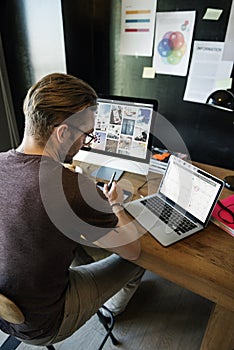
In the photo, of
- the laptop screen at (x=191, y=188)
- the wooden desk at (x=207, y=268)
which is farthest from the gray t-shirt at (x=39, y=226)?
the laptop screen at (x=191, y=188)

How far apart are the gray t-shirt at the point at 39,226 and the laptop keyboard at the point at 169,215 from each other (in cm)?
29

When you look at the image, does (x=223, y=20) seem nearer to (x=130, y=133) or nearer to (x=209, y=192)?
(x=130, y=133)

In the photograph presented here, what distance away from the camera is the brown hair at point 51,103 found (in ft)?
2.64

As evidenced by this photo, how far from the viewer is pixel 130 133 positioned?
1.29m

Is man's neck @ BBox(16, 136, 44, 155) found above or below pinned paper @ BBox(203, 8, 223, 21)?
below

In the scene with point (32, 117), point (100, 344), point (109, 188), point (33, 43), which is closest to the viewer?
point (32, 117)

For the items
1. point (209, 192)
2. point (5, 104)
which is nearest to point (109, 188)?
point (209, 192)

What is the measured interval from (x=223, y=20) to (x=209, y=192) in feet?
3.28

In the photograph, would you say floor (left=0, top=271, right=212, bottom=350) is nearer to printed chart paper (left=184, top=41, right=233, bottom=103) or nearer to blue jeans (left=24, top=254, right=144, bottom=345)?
blue jeans (left=24, top=254, right=144, bottom=345)

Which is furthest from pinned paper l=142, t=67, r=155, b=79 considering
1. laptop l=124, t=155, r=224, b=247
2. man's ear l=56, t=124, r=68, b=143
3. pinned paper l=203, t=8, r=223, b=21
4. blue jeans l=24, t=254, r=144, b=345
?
blue jeans l=24, t=254, r=144, b=345

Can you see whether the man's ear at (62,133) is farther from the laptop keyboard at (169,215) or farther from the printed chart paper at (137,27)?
the printed chart paper at (137,27)

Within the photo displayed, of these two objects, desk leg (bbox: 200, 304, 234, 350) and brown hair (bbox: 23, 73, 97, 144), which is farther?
desk leg (bbox: 200, 304, 234, 350)

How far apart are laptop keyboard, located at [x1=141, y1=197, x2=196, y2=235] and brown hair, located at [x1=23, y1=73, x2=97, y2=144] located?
526mm

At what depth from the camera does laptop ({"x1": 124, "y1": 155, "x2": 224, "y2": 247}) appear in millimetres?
977
